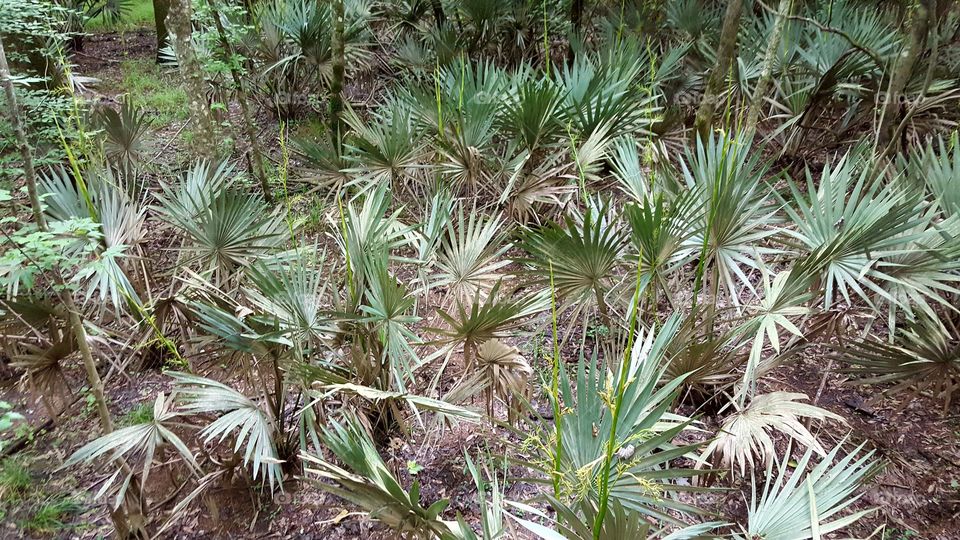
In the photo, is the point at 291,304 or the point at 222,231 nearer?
the point at 291,304

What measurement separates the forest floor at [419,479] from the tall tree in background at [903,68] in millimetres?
1802

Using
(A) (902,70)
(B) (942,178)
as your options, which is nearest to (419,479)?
(B) (942,178)

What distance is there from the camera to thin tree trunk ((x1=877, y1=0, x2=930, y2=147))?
136 inches

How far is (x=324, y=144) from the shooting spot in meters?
4.50

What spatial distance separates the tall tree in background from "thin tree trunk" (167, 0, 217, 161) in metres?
4.97

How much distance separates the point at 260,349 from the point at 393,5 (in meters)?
5.89

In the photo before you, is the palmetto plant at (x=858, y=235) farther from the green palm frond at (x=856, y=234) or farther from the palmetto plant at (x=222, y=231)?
the palmetto plant at (x=222, y=231)

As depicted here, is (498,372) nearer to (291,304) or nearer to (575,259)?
(575,259)

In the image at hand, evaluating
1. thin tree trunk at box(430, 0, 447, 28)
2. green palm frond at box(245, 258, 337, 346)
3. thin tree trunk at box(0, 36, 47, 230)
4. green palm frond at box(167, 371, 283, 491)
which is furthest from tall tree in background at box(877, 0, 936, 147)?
→ thin tree trunk at box(430, 0, 447, 28)

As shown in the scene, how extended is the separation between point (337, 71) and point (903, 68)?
170 inches

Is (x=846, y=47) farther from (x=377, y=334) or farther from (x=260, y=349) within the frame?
(x=260, y=349)

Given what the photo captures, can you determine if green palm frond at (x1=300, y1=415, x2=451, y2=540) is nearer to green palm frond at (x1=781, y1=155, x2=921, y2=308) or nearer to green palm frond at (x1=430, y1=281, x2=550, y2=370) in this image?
green palm frond at (x1=430, y1=281, x2=550, y2=370)

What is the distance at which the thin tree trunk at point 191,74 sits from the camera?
4.02m

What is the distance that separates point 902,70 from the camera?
11.9ft
